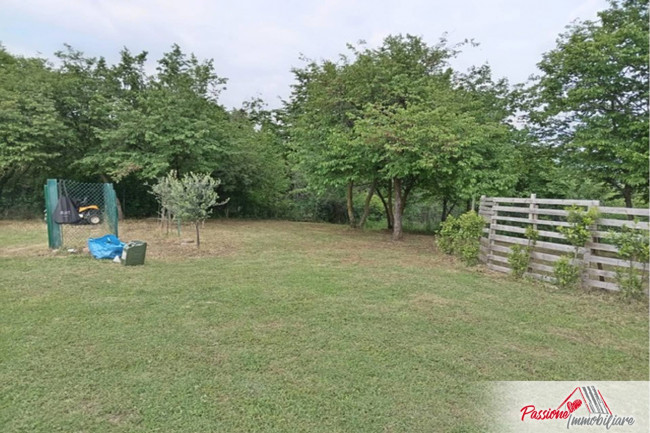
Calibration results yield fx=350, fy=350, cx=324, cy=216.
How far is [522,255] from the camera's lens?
5.20 metres

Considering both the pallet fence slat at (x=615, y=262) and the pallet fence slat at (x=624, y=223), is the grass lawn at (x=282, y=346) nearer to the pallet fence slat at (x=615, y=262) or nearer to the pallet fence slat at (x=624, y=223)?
the pallet fence slat at (x=615, y=262)

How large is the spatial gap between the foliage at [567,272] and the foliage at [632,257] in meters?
0.45

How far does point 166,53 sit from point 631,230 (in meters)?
13.7

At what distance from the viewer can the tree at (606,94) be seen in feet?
20.4

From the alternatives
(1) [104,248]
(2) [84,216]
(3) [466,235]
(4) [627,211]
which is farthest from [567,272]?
(2) [84,216]

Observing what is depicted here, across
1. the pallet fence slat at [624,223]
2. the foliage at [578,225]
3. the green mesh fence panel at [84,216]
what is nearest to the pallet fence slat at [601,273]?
the foliage at [578,225]

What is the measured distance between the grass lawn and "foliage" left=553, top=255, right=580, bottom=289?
20cm

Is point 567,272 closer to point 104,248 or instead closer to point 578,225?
point 578,225

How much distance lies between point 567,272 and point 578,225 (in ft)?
2.04

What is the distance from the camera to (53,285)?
4.34 m

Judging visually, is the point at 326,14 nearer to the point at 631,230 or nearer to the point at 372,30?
the point at 372,30

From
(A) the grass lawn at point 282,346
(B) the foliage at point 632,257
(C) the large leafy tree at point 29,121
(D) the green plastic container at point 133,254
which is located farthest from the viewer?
(C) the large leafy tree at point 29,121

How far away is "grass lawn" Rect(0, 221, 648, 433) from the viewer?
1.97 meters

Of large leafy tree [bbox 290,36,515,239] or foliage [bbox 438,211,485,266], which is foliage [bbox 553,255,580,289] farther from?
large leafy tree [bbox 290,36,515,239]
